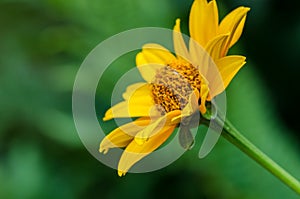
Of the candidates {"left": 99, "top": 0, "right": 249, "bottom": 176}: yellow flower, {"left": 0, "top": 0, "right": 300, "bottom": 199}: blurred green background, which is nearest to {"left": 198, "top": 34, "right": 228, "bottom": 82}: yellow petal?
{"left": 99, "top": 0, "right": 249, "bottom": 176}: yellow flower

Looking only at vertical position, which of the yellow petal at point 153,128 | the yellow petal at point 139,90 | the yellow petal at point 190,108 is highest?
the yellow petal at point 139,90

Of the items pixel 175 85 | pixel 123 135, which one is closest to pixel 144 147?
pixel 123 135

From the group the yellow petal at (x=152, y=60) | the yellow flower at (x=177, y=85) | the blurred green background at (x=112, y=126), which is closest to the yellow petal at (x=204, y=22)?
the yellow flower at (x=177, y=85)

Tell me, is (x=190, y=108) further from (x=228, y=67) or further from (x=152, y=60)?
(x=152, y=60)

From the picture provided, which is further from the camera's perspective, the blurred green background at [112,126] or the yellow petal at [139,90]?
the blurred green background at [112,126]

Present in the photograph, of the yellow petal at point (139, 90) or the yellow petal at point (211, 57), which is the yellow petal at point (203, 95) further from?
the yellow petal at point (139, 90)

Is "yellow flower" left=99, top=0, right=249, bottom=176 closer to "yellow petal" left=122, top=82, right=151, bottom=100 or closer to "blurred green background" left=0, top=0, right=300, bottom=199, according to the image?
"yellow petal" left=122, top=82, right=151, bottom=100

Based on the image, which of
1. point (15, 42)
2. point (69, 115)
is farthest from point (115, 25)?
point (15, 42)
